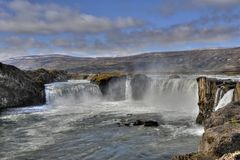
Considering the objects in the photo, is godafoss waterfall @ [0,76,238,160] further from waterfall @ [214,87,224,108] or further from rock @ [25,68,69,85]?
rock @ [25,68,69,85]

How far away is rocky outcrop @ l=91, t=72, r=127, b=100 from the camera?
6638 centimetres

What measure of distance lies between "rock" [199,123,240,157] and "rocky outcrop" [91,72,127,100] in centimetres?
5054

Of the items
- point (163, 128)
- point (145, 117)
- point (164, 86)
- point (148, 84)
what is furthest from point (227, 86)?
point (148, 84)

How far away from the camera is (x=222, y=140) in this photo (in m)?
14.3

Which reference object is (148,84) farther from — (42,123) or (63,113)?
(42,123)

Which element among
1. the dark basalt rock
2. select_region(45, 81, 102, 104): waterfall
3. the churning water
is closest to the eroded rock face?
the churning water

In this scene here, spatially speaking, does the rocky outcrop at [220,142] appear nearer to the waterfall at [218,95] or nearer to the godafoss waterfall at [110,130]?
the godafoss waterfall at [110,130]

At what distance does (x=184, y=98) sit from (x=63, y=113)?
16292mm

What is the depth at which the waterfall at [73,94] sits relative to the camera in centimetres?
6288

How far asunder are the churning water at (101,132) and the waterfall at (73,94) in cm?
757

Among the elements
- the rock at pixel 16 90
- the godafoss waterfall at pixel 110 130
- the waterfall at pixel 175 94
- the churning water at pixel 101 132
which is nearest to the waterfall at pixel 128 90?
the waterfall at pixel 175 94

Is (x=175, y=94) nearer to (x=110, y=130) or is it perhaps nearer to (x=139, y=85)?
(x=139, y=85)

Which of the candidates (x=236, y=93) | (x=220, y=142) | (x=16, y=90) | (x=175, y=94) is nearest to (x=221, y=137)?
(x=220, y=142)

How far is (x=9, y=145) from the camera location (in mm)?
29141
